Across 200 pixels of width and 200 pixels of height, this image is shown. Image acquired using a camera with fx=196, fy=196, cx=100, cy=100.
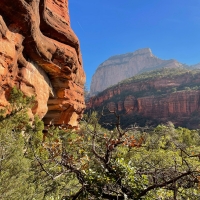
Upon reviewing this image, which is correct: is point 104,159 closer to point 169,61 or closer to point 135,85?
point 135,85

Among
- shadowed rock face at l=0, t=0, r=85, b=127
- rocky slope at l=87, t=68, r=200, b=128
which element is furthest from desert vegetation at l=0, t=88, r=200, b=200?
rocky slope at l=87, t=68, r=200, b=128

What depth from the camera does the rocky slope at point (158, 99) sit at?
71062 mm

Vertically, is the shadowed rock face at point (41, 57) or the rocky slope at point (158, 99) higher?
the rocky slope at point (158, 99)

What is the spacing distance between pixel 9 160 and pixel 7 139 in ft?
5.36

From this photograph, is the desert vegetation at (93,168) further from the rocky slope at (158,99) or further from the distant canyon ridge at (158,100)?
the rocky slope at (158,99)

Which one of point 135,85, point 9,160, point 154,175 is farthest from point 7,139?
point 135,85

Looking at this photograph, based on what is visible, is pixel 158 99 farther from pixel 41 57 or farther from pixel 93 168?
pixel 93 168

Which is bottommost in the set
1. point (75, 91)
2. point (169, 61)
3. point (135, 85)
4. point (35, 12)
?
point (75, 91)

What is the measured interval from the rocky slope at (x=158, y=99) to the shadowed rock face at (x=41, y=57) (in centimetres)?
4501

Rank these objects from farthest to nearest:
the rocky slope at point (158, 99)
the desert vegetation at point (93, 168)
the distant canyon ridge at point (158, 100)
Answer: the rocky slope at point (158, 99)
the distant canyon ridge at point (158, 100)
the desert vegetation at point (93, 168)

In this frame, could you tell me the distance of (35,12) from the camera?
44.3 feet

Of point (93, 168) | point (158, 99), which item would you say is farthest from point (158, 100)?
point (93, 168)

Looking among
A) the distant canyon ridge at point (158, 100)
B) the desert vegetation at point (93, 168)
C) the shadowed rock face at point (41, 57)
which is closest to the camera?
the desert vegetation at point (93, 168)

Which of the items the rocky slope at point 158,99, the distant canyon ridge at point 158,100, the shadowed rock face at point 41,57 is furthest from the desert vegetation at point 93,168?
the rocky slope at point 158,99
